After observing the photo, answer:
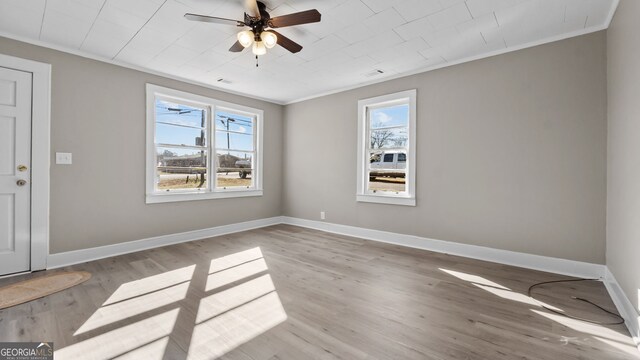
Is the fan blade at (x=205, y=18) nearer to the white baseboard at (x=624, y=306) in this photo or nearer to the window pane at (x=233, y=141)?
the window pane at (x=233, y=141)

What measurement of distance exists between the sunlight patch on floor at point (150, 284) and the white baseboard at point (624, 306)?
147 inches

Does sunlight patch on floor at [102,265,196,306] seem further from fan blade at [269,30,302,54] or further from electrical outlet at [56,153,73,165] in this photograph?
fan blade at [269,30,302,54]

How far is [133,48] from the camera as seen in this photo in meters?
3.35

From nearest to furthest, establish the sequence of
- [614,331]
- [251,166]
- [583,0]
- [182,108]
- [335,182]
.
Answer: [614,331] → [583,0] → [182,108] → [335,182] → [251,166]

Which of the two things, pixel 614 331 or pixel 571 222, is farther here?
pixel 571 222

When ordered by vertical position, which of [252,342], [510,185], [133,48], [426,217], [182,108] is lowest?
[252,342]

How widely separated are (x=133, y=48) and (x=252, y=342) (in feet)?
11.6

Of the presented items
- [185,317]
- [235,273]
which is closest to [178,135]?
[235,273]

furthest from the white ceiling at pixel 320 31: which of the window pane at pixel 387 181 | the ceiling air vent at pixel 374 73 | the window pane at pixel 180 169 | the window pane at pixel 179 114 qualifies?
the window pane at pixel 387 181

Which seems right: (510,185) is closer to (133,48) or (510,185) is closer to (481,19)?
(481,19)

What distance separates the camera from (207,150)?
4.84 meters

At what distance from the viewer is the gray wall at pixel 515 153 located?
9.76ft

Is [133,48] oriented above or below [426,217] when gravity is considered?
above

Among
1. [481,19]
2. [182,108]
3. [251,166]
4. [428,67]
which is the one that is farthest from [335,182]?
[481,19]
